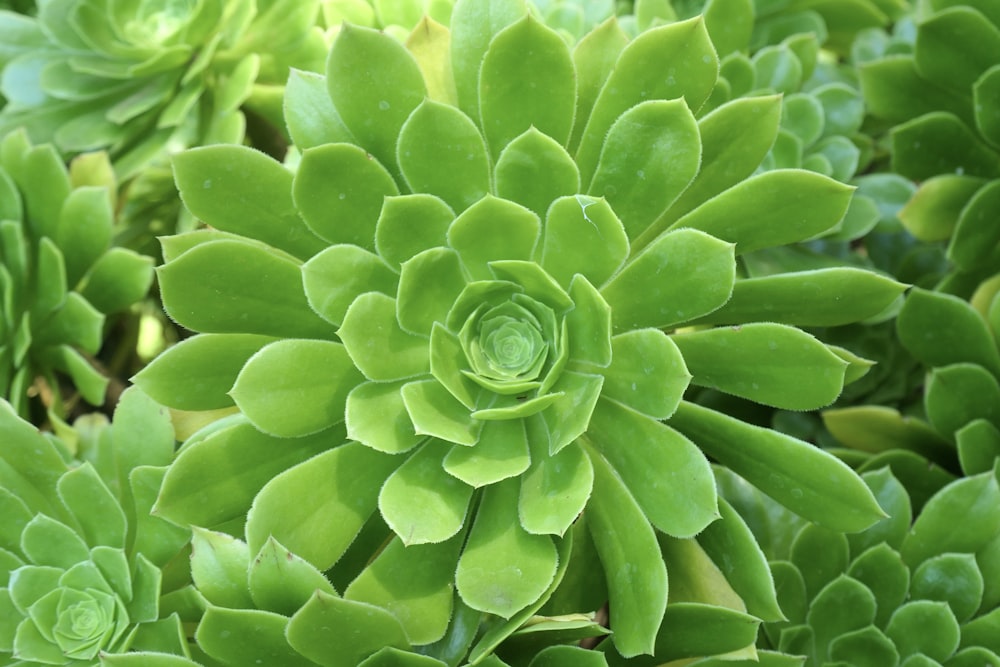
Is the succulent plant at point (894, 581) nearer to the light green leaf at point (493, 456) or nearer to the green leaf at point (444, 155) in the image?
the light green leaf at point (493, 456)

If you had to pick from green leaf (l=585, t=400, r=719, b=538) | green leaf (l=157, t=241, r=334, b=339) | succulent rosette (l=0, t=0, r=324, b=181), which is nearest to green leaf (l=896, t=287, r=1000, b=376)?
green leaf (l=585, t=400, r=719, b=538)

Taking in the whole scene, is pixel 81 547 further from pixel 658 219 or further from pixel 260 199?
pixel 658 219

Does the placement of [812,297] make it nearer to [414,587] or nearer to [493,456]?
[493,456]

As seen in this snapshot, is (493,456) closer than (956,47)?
Yes

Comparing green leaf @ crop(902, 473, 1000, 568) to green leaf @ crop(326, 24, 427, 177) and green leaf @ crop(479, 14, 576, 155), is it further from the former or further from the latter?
green leaf @ crop(326, 24, 427, 177)

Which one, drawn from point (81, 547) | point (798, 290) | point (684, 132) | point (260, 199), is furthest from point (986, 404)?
point (81, 547)

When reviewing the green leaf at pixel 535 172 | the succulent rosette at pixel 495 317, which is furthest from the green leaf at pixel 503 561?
the green leaf at pixel 535 172

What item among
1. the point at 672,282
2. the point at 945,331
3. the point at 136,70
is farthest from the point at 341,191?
the point at 945,331
